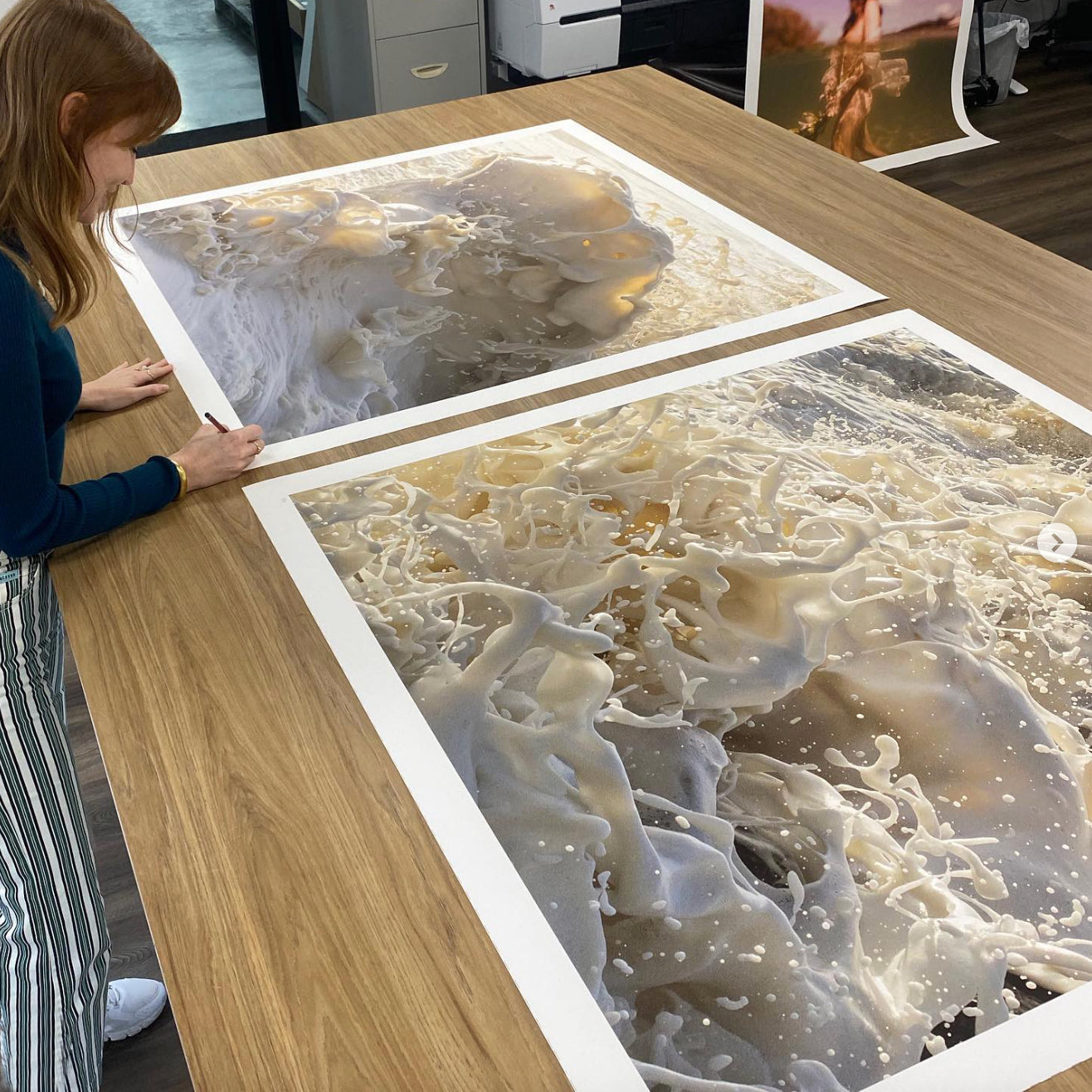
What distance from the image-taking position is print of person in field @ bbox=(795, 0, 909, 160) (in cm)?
307

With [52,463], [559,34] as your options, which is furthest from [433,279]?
[559,34]

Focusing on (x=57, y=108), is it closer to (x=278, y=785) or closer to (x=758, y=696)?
(x=278, y=785)

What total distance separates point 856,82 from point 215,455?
2.67 m

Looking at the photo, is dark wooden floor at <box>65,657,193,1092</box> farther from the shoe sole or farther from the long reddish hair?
the long reddish hair

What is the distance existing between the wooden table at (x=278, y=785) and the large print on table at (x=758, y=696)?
0.03 metres

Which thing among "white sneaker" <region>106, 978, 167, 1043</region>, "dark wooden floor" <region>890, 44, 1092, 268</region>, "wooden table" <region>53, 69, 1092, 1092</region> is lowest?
"white sneaker" <region>106, 978, 167, 1043</region>

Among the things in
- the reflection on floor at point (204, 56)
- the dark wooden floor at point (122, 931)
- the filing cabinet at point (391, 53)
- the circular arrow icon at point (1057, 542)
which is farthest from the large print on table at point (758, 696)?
the reflection on floor at point (204, 56)

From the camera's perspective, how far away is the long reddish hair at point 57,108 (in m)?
0.85

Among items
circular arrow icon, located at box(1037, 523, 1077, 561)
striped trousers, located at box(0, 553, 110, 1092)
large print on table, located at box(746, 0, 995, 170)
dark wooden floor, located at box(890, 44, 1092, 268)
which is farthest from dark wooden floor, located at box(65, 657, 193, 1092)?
dark wooden floor, located at box(890, 44, 1092, 268)

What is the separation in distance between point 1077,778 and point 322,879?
0.49 m

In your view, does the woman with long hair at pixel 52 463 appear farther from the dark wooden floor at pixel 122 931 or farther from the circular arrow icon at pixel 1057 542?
the circular arrow icon at pixel 1057 542

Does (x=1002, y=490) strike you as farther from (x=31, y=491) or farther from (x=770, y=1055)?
(x=31, y=491)

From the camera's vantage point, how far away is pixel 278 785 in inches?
30.4

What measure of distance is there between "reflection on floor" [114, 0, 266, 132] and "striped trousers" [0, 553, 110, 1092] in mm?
2605
